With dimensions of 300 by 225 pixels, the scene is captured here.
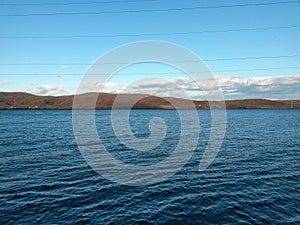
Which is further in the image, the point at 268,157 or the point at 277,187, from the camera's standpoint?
the point at 268,157

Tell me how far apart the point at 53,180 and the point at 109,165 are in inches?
336

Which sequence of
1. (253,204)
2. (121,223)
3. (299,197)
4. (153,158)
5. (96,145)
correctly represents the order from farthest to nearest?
(96,145) → (153,158) → (299,197) → (253,204) → (121,223)

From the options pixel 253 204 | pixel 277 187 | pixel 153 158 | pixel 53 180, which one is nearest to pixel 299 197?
pixel 277 187

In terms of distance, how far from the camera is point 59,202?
71.8ft

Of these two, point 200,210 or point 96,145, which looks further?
point 96,145

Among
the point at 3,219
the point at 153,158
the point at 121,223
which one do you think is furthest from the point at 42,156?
Answer: the point at 121,223

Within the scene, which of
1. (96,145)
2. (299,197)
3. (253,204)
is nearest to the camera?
(253,204)

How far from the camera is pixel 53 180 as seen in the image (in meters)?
28.0

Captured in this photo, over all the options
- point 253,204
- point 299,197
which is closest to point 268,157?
point 299,197

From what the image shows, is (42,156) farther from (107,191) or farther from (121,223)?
(121,223)

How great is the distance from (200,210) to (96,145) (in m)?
33.2

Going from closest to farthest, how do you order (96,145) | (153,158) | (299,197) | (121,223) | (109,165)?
1. (121,223)
2. (299,197)
3. (109,165)
4. (153,158)
5. (96,145)

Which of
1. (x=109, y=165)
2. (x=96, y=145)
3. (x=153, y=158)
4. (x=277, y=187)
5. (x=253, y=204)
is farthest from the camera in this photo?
(x=96, y=145)

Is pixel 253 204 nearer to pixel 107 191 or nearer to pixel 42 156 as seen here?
pixel 107 191
